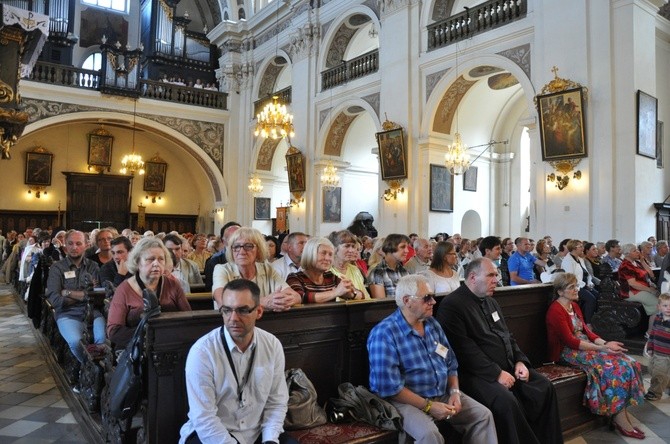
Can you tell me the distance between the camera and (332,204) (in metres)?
15.4

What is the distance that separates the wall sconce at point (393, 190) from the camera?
12.4 meters

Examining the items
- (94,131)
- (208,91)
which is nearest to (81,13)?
(94,131)

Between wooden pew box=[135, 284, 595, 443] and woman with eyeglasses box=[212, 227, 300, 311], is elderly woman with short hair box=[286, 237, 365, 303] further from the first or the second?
wooden pew box=[135, 284, 595, 443]

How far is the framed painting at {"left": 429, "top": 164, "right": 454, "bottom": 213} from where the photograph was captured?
12.0m

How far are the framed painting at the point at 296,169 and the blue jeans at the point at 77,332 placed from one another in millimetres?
10804

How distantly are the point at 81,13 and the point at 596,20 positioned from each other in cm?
1769

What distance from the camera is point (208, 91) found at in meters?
18.6

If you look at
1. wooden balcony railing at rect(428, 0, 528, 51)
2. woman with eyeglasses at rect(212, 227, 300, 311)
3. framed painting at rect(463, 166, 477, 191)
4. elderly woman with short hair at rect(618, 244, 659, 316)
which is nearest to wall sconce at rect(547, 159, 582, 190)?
elderly woman with short hair at rect(618, 244, 659, 316)

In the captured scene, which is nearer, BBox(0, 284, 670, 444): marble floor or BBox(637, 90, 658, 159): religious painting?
BBox(0, 284, 670, 444): marble floor

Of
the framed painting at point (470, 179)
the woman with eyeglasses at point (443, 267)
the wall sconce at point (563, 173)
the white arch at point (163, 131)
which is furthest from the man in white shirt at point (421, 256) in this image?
the white arch at point (163, 131)

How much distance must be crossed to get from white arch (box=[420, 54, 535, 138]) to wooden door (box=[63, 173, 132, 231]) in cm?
1252

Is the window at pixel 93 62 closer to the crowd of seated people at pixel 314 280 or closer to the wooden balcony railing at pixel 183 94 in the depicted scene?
the wooden balcony railing at pixel 183 94

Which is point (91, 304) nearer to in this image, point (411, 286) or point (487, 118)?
point (411, 286)

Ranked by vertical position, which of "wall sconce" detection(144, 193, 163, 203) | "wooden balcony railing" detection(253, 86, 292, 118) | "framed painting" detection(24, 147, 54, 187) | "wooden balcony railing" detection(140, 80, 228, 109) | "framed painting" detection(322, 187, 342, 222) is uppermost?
"wooden balcony railing" detection(140, 80, 228, 109)
